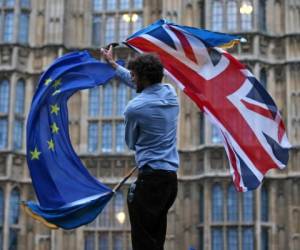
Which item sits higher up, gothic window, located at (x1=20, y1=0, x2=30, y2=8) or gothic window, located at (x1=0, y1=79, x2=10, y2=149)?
gothic window, located at (x1=20, y1=0, x2=30, y2=8)

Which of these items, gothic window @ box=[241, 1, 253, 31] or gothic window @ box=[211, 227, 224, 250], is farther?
gothic window @ box=[241, 1, 253, 31]

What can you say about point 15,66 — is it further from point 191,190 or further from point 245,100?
point 245,100

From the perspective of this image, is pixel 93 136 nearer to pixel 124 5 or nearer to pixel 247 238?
pixel 124 5

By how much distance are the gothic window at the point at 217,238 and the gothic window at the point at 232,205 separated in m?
0.47

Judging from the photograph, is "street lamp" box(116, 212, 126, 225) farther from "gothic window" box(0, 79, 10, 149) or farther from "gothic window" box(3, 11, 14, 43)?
"gothic window" box(3, 11, 14, 43)

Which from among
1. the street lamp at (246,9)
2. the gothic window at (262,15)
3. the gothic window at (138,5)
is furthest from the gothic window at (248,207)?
the gothic window at (138,5)

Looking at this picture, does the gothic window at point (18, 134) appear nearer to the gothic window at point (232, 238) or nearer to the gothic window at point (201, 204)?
the gothic window at point (201, 204)

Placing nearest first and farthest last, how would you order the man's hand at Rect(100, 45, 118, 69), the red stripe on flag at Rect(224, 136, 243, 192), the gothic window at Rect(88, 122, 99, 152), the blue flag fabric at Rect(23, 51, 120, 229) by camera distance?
the man's hand at Rect(100, 45, 118, 69) → the blue flag fabric at Rect(23, 51, 120, 229) → the red stripe on flag at Rect(224, 136, 243, 192) → the gothic window at Rect(88, 122, 99, 152)

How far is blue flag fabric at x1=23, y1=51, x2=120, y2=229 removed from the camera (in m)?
8.12

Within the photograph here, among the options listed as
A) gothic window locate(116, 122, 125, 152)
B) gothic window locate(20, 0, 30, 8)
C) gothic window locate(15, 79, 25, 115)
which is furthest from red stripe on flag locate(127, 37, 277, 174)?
gothic window locate(20, 0, 30, 8)

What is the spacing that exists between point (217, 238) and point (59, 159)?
14.9m

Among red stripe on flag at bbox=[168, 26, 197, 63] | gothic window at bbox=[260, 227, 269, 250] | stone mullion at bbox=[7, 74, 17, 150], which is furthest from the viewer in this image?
stone mullion at bbox=[7, 74, 17, 150]

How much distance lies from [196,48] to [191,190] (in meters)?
14.4

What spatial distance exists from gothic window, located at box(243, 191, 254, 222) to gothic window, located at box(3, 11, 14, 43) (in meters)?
9.31
